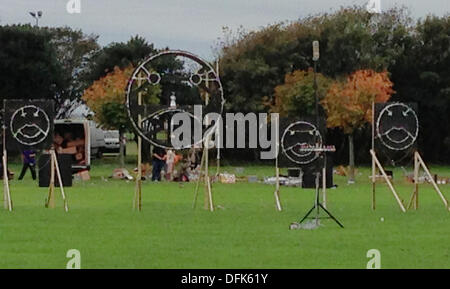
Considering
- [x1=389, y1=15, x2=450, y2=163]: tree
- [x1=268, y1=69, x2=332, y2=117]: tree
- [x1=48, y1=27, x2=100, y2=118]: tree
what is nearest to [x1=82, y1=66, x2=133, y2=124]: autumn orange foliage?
[x1=268, y1=69, x2=332, y2=117]: tree

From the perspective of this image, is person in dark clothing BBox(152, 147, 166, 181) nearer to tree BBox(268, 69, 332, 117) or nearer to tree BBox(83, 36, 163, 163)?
tree BBox(268, 69, 332, 117)

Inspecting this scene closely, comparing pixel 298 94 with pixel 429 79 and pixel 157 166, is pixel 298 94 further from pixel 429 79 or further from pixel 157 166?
pixel 157 166

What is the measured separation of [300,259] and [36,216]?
10370 millimetres

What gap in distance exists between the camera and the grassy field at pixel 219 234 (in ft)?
63.7

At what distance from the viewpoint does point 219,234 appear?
2369 cm

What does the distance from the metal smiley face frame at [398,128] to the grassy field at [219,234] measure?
1.78 meters

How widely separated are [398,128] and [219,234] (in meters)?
13.6

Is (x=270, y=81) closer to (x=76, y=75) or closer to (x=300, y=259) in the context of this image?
(x=76, y=75)

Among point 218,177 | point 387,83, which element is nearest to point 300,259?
point 218,177

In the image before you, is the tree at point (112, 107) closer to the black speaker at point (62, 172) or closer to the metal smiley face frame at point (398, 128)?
the black speaker at point (62, 172)

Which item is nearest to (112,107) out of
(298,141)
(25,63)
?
(25,63)

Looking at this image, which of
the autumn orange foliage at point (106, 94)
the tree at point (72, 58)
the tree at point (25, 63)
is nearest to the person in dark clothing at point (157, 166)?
the autumn orange foliage at point (106, 94)

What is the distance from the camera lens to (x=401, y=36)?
72250mm
